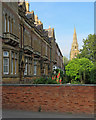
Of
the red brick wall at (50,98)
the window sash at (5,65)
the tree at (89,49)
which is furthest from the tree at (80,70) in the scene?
the tree at (89,49)

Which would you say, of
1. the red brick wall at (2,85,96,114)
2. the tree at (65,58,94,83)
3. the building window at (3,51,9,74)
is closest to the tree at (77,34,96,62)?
the tree at (65,58,94,83)

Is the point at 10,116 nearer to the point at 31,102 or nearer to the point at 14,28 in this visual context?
the point at 31,102

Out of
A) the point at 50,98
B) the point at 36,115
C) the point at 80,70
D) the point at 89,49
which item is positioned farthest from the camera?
the point at 89,49

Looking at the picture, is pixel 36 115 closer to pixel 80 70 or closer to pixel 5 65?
pixel 5 65

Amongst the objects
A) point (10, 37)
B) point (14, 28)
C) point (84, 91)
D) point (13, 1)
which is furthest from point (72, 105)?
point (13, 1)

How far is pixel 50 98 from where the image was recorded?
9648mm

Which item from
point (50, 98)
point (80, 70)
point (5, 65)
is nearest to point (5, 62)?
point (5, 65)

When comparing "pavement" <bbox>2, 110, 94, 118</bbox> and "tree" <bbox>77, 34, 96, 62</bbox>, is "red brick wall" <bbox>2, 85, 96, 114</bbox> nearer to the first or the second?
"pavement" <bbox>2, 110, 94, 118</bbox>

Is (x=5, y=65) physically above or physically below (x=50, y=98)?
above

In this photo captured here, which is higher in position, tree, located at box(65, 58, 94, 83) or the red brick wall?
tree, located at box(65, 58, 94, 83)

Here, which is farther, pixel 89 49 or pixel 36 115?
pixel 89 49

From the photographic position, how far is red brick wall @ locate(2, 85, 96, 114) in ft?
30.4

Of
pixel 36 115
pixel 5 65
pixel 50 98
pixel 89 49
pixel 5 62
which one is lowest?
pixel 36 115

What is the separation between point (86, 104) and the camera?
9.23m
